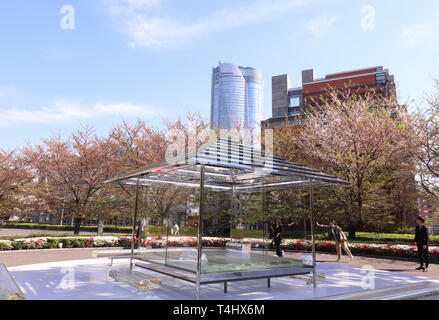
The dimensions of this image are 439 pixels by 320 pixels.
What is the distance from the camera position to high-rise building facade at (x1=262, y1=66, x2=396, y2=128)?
33094mm

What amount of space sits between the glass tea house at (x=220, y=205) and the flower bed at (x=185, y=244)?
17cm

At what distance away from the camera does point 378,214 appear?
1756 cm

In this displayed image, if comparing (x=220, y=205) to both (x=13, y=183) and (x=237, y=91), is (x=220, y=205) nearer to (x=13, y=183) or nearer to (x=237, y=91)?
(x=13, y=183)

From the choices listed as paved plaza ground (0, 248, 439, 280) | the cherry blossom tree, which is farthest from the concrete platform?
the cherry blossom tree

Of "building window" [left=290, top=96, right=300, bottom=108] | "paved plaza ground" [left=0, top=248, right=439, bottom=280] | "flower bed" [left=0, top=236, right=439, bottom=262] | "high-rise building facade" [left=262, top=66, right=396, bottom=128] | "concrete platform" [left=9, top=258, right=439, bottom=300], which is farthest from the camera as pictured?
"building window" [left=290, top=96, right=300, bottom=108]

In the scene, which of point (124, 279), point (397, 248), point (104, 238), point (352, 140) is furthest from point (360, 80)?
point (124, 279)

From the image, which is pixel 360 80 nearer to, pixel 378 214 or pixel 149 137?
pixel 378 214

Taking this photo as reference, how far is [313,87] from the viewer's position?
36.3 m

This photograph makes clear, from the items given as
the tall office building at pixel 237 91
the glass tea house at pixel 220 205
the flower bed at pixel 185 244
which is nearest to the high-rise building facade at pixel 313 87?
the flower bed at pixel 185 244

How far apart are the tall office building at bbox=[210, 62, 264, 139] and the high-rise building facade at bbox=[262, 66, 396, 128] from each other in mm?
46503

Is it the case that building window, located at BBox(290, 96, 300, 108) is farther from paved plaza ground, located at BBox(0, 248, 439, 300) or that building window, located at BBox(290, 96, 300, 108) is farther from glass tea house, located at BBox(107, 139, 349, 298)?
paved plaza ground, located at BBox(0, 248, 439, 300)

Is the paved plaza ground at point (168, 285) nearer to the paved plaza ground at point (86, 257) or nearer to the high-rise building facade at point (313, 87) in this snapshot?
the paved plaza ground at point (86, 257)

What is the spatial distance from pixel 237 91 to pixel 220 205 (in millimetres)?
94848

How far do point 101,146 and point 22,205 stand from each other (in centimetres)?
630
